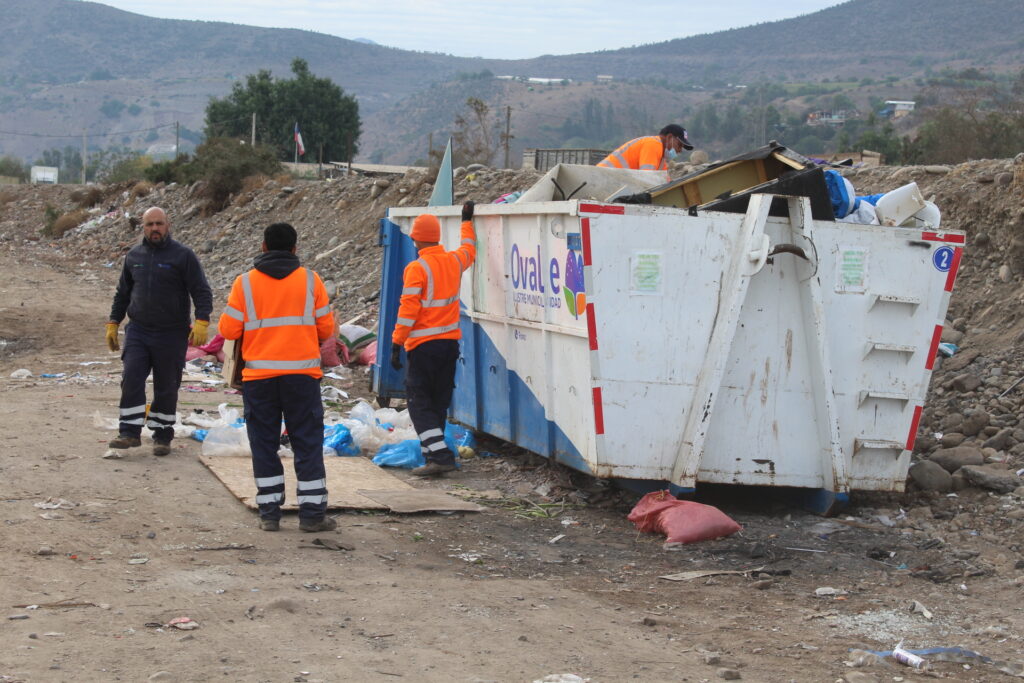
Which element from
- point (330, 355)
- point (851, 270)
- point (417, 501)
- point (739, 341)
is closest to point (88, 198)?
point (330, 355)

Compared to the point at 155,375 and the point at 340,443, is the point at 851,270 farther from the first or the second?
the point at 155,375

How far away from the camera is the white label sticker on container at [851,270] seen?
5801 millimetres

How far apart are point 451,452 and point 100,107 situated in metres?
164

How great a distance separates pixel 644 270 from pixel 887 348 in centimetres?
135

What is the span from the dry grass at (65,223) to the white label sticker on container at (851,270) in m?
26.8

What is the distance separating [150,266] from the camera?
6.73 metres

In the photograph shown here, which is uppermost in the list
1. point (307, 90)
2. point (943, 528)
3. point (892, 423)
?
point (307, 90)

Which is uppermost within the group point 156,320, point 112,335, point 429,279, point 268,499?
point 429,279

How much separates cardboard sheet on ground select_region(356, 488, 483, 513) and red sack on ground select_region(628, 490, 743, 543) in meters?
0.92

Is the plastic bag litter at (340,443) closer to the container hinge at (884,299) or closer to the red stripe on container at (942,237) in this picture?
the container hinge at (884,299)

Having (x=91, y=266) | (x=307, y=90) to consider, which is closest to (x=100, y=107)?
(x=307, y=90)

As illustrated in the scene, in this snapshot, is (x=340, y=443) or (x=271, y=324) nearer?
(x=271, y=324)

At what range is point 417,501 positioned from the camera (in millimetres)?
6074

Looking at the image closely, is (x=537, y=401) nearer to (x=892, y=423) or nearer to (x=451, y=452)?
(x=451, y=452)
